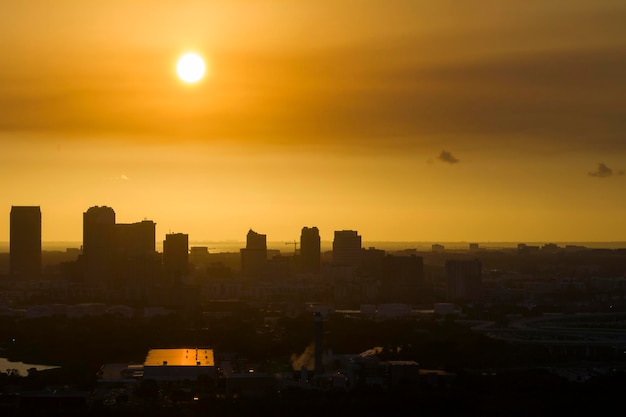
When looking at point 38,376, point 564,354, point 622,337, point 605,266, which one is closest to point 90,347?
point 38,376

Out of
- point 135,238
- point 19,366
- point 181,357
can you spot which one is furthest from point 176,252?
point 181,357

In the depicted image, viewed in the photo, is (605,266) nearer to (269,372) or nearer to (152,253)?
(152,253)

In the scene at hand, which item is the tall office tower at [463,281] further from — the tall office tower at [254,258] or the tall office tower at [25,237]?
the tall office tower at [25,237]

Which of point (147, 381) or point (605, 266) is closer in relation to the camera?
point (147, 381)

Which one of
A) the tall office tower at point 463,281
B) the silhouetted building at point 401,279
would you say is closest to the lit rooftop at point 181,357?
the silhouetted building at point 401,279

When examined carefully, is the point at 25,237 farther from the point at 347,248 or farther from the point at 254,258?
the point at 347,248

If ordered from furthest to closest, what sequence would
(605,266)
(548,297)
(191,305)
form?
(605,266), (548,297), (191,305)

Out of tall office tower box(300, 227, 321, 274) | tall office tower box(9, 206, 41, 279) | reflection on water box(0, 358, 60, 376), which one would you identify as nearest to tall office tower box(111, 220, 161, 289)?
tall office tower box(9, 206, 41, 279)

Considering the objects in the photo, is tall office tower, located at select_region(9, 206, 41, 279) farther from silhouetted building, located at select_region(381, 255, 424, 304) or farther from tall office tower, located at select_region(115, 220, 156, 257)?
silhouetted building, located at select_region(381, 255, 424, 304)
